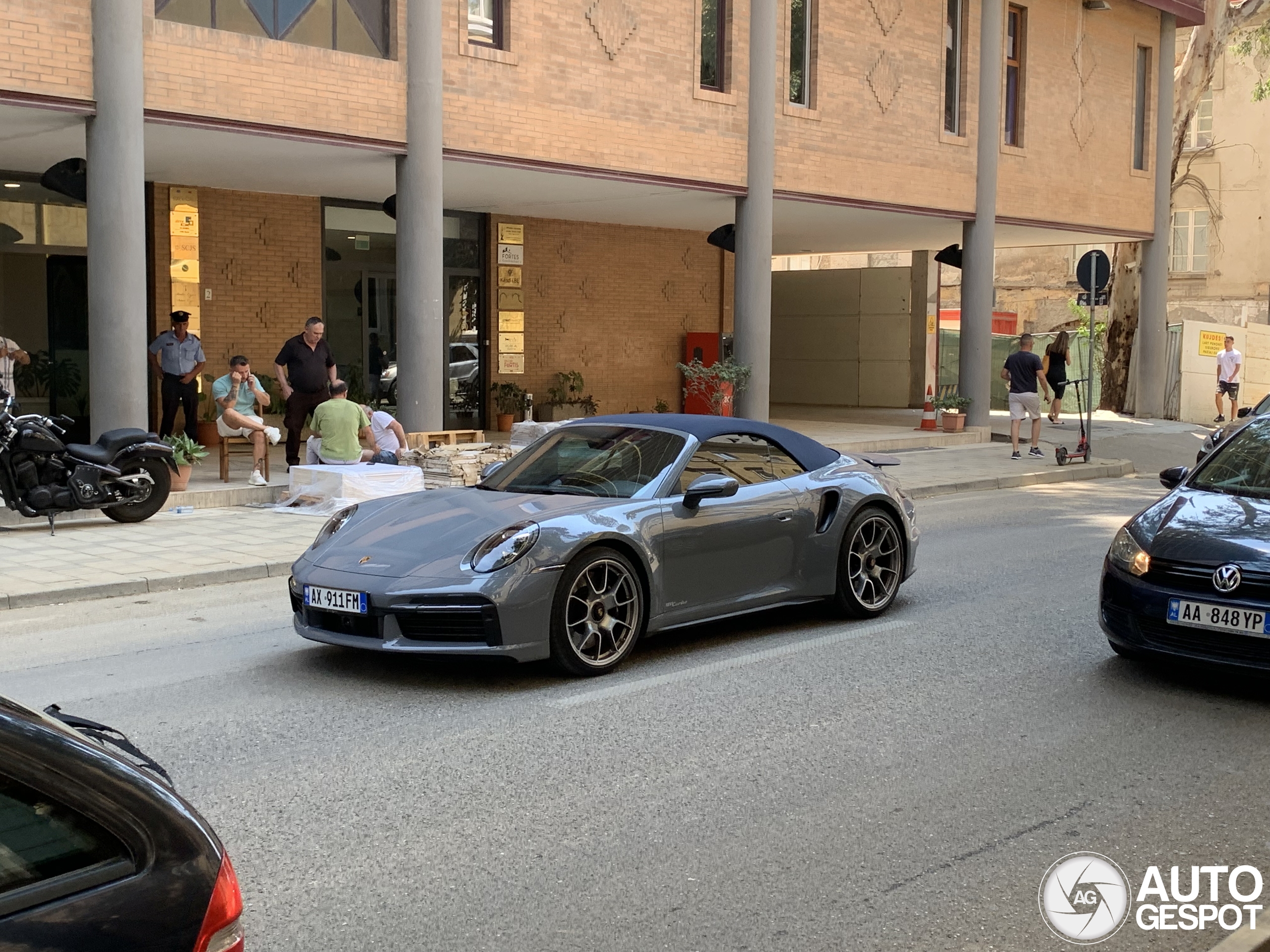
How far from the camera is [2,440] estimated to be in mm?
11555

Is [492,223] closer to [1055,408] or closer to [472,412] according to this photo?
[472,412]

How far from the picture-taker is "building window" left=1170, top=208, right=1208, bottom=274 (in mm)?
42406

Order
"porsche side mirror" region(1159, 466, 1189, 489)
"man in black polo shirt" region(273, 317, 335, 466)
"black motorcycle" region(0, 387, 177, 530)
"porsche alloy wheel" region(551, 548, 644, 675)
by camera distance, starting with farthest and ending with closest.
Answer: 1. "man in black polo shirt" region(273, 317, 335, 466)
2. "black motorcycle" region(0, 387, 177, 530)
3. "porsche side mirror" region(1159, 466, 1189, 489)
4. "porsche alloy wheel" region(551, 548, 644, 675)

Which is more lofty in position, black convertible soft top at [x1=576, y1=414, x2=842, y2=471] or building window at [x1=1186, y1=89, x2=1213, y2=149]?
building window at [x1=1186, y1=89, x2=1213, y2=149]

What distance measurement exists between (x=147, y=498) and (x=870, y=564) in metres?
7.09

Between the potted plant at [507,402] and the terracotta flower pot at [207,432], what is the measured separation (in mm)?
5231

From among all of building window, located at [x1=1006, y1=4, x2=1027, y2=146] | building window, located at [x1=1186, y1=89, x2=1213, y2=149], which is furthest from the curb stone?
building window, located at [x1=1186, y1=89, x2=1213, y2=149]

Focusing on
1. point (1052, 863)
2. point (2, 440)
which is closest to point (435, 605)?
point (1052, 863)

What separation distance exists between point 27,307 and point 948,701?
602 inches

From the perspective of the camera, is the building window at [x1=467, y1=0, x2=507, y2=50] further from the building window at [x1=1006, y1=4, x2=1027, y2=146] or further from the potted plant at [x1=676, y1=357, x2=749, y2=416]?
the building window at [x1=1006, y1=4, x2=1027, y2=146]

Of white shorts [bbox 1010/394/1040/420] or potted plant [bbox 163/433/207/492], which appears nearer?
potted plant [bbox 163/433/207/492]

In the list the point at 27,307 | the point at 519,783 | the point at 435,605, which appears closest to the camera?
the point at 519,783

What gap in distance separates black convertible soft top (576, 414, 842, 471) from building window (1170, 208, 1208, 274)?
3784cm

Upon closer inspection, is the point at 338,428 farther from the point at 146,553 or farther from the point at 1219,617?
the point at 1219,617
